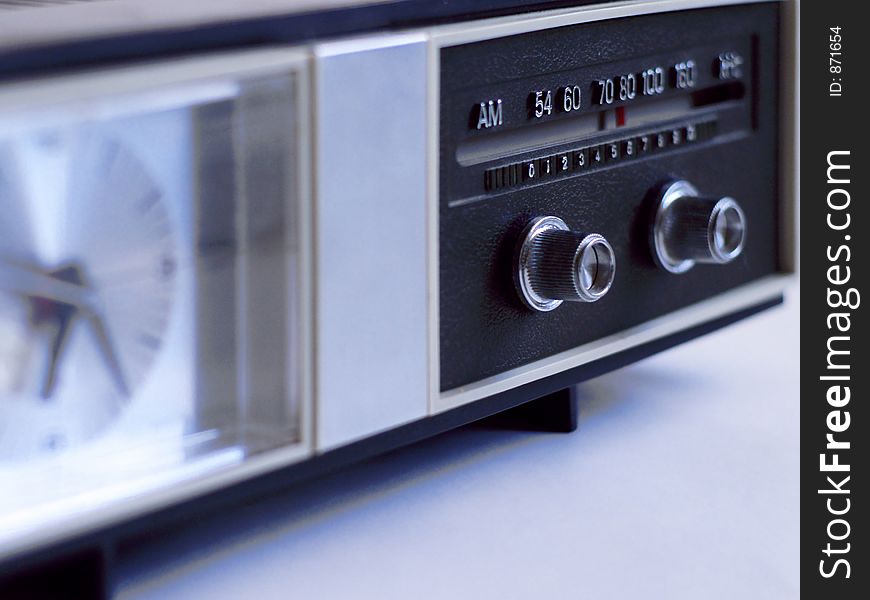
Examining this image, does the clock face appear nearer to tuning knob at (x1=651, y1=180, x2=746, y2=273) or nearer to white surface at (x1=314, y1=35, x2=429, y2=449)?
white surface at (x1=314, y1=35, x2=429, y2=449)

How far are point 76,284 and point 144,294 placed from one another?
1.5 inches

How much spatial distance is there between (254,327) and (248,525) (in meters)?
0.15

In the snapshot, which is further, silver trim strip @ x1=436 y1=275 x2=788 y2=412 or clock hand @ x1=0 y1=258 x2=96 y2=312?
silver trim strip @ x1=436 y1=275 x2=788 y2=412

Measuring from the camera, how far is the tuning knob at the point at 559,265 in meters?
0.86

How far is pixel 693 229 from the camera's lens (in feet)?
3.18

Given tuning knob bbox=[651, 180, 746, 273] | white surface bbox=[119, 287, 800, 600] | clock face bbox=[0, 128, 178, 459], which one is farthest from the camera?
tuning knob bbox=[651, 180, 746, 273]

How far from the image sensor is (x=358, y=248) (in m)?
0.76

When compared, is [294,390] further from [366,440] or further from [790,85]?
[790,85]

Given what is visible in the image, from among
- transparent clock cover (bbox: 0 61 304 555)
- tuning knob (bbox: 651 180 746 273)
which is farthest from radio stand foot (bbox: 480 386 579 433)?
transparent clock cover (bbox: 0 61 304 555)

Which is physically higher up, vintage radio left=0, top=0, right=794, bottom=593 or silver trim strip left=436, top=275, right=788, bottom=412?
vintage radio left=0, top=0, right=794, bottom=593

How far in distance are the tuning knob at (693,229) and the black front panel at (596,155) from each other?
0.03 feet

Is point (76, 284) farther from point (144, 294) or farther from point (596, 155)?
point (596, 155)

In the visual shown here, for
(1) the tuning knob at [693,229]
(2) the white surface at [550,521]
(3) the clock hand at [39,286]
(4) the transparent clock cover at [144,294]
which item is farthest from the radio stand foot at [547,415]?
(3) the clock hand at [39,286]

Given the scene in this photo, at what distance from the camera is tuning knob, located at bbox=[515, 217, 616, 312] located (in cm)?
86
